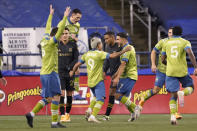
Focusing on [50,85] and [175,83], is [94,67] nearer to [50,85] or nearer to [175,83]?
[50,85]

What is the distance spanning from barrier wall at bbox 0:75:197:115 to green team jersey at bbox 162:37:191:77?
494cm

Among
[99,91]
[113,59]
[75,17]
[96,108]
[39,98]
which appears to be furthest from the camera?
[39,98]

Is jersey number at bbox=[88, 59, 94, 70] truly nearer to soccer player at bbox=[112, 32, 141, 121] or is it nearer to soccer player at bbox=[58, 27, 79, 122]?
soccer player at bbox=[112, 32, 141, 121]

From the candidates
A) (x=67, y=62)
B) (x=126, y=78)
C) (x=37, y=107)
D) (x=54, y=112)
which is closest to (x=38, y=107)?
(x=37, y=107)

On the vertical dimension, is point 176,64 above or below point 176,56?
below

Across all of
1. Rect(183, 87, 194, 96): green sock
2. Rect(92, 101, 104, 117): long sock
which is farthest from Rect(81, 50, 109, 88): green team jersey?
Rect(183, 87, 194, 96): green sock

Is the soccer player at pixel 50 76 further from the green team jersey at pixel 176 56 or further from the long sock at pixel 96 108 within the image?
the green team jersey at pixel 176 56

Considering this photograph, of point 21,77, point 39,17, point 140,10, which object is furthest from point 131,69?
point 140,10

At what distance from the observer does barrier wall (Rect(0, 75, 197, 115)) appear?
18.4m

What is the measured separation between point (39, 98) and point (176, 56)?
625cm

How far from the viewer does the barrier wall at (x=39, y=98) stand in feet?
60.5

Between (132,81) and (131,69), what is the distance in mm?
301

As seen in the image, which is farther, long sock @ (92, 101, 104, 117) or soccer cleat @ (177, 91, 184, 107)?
long sock @ (92, 101, 104, 117)

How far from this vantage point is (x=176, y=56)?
44.3 ft
